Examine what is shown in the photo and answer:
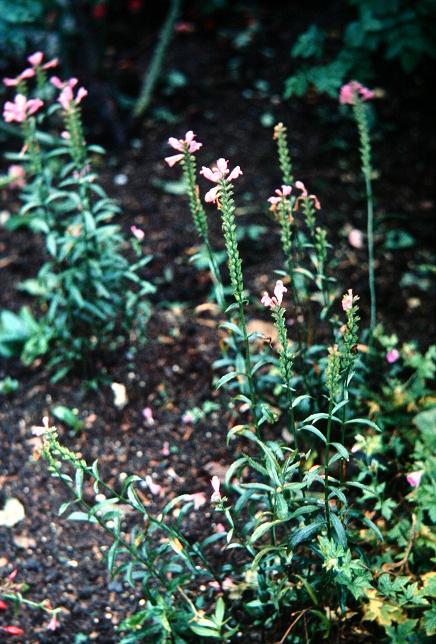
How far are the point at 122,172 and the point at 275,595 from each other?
273cm

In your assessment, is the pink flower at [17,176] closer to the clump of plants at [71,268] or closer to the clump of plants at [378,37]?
the clump of plants at [71,268]

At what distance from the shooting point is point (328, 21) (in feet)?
13.1

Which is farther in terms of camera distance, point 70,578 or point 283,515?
point 70,578

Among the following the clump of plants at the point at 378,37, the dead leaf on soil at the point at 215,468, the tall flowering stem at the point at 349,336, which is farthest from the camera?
the clump of plants at the point at 378,37

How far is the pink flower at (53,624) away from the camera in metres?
2.26

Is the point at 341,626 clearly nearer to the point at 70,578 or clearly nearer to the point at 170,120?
the point at 70,578

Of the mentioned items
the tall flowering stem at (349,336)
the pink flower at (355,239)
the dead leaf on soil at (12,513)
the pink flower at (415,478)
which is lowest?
the dead leaf on soil at (12,513)

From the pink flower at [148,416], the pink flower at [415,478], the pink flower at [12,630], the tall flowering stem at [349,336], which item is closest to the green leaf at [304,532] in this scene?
the tall flowering stem at [349,336]

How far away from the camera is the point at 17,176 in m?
3.82

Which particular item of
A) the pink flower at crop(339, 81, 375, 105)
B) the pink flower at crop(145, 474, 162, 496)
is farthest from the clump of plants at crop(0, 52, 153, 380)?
the pink flower at crop(339, 81, 375, 105)

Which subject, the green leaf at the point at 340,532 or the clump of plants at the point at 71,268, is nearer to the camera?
the green leaf at the point at 340,532

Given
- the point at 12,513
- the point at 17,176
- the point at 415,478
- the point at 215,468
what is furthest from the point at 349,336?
the point at 17,176

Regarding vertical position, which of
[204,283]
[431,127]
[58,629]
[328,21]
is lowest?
[58,629]

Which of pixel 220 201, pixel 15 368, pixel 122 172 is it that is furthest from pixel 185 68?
pixel 220 201
